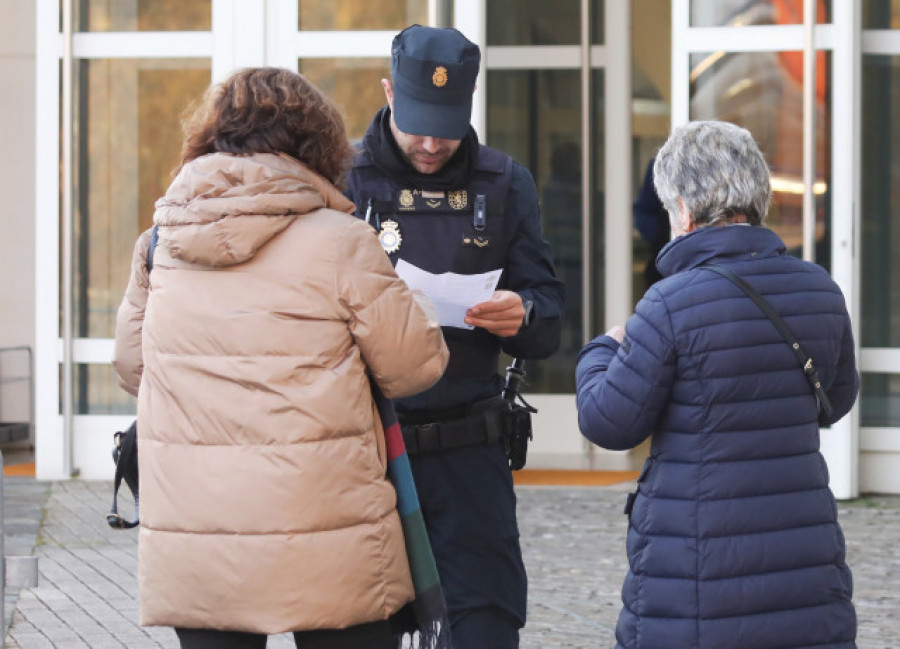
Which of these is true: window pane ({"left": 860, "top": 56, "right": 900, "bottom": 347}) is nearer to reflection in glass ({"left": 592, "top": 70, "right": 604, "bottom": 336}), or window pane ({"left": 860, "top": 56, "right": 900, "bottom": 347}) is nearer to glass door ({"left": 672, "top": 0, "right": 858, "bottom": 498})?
glass door ({"left": 672, "top": 0, "right": 858, "bottom": 498})

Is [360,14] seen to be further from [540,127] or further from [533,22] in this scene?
[540,127]

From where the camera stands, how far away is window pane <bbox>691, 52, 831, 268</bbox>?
8.73 m

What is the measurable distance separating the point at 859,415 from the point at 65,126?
486cm

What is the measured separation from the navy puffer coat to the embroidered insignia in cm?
77

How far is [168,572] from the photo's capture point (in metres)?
3.14

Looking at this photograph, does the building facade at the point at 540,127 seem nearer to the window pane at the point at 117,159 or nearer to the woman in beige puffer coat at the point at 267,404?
the window pane at the point at 117,159

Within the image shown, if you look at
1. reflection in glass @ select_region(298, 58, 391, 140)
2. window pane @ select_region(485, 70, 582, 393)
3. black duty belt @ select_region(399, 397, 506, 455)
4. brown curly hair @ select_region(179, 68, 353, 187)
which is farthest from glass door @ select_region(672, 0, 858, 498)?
brown curly hair @ select_region(179, 68, 353, 187)

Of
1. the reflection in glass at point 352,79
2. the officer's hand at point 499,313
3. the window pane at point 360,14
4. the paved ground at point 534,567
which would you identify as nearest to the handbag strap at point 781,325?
the officer's hand at point 499,313

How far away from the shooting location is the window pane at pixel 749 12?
344 inches

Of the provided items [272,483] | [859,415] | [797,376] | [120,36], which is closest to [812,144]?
[859,415]

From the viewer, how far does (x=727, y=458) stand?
3.28 m

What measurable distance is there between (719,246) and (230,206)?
103 centimetres

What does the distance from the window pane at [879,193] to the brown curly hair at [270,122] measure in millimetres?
6207

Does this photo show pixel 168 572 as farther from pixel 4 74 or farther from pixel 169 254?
pixel 4 74
